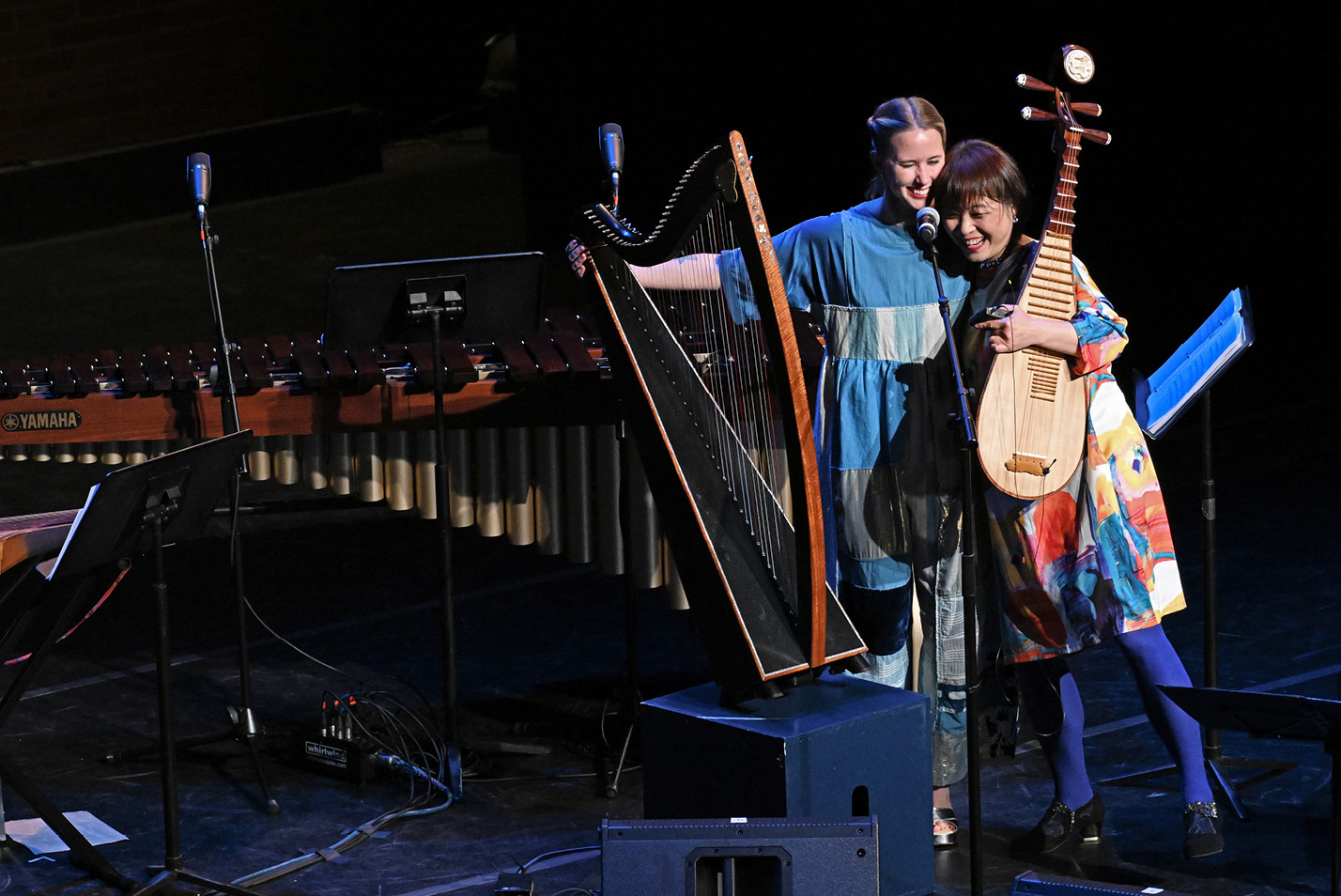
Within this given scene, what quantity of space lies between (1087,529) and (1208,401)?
67cm

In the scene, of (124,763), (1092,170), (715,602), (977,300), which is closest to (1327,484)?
(1092,170)

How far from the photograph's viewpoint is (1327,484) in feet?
23.1

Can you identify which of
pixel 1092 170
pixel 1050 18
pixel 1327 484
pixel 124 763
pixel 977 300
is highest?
pixel 1050 18

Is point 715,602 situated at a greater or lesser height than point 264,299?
lesser

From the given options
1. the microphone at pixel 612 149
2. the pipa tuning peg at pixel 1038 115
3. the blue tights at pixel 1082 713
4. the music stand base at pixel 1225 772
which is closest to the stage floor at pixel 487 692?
the music stand base at pixel 1225 772

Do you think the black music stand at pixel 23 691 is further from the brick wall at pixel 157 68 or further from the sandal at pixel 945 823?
the brick wall at pixel 157 68

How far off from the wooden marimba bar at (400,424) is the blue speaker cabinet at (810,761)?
0.99 m

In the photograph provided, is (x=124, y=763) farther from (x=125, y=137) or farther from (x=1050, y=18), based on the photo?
(x=1050, y=18)

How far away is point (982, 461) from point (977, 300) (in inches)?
15.4

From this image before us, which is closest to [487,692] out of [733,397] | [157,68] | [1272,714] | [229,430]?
A: [229,430]

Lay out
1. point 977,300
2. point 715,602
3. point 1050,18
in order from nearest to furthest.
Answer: point 715,602 → point 977,300 → point 1050,18

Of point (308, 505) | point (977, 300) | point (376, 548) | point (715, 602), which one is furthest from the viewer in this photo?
point (376, 548)

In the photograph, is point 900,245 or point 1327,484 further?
point 1327,484

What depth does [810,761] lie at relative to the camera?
3.30 metres
